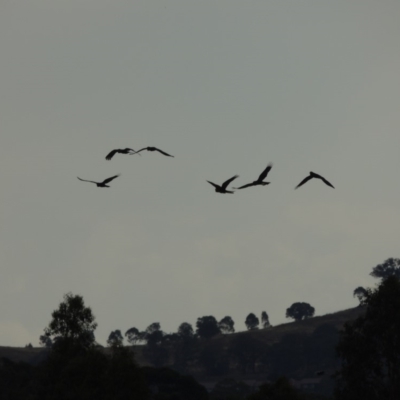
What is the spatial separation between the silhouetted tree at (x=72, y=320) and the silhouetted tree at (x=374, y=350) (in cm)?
3629

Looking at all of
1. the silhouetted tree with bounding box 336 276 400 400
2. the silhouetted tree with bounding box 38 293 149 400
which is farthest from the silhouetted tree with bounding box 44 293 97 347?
the silhouetted tree with bounding box 336 276 400 400

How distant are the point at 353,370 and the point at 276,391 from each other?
7.64 m

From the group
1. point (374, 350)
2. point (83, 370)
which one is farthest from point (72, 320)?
point (374, 350)

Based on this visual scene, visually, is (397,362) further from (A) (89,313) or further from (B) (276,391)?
(A) (89,313)

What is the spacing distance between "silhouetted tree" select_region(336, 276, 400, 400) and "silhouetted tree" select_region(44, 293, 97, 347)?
119 feet

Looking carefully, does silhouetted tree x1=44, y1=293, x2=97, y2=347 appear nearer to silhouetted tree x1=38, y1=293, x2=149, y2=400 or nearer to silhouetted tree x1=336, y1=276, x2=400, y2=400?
silhouetted tree x1=38, y1=293, x2=149, y2=400

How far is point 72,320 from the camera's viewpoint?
119 meters

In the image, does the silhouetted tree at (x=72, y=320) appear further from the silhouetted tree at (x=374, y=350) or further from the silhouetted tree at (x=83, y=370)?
the silhouetted tree at (x=374, y=350)

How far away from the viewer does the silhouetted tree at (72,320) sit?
4683 inches

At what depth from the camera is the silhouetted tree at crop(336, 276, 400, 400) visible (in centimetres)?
8994

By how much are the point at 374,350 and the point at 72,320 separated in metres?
40.8

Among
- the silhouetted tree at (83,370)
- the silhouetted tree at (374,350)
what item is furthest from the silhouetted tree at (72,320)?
the silhouetted tree at (374,350)

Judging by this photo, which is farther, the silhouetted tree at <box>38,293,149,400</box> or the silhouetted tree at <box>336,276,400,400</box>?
the silhouetted tree at <box>38,293,149,400</box>

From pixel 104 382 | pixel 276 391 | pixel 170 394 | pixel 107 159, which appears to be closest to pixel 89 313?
pixel 104 382
